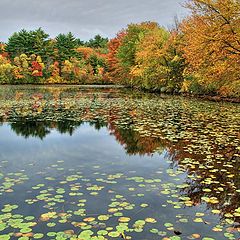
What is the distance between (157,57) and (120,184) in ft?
104

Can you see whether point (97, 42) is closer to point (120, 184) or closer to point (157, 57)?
point (157, 57)

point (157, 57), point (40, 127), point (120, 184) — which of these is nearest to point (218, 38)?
point (40, 127)

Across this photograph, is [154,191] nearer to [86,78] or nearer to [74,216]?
[74,216]

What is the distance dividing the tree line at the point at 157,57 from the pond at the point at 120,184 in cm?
999

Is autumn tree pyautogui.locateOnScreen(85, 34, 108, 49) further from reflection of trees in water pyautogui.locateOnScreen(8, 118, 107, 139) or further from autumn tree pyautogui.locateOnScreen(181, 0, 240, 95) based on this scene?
reflection of trees in water pyautogui.locateOnScreen(8, 118, 107, 139)

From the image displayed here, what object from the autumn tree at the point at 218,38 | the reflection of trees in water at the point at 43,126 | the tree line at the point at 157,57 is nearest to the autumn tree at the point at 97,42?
the tree line at the point at 157,57

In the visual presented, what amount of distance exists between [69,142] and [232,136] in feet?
18.9

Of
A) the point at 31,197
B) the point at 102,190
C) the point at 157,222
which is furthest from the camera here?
the point at 102,190

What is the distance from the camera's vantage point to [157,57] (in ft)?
119

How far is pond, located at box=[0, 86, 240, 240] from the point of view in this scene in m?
4.29

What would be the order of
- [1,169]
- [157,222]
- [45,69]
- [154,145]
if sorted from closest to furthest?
[157,222], [1,169], [154,145], [45,69]

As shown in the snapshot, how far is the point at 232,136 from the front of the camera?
35.7 feet

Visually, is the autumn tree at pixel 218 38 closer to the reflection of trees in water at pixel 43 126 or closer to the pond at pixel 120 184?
the pond at pixel 120 184

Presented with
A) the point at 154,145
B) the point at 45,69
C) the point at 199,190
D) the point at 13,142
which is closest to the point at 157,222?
the point at 199,190
